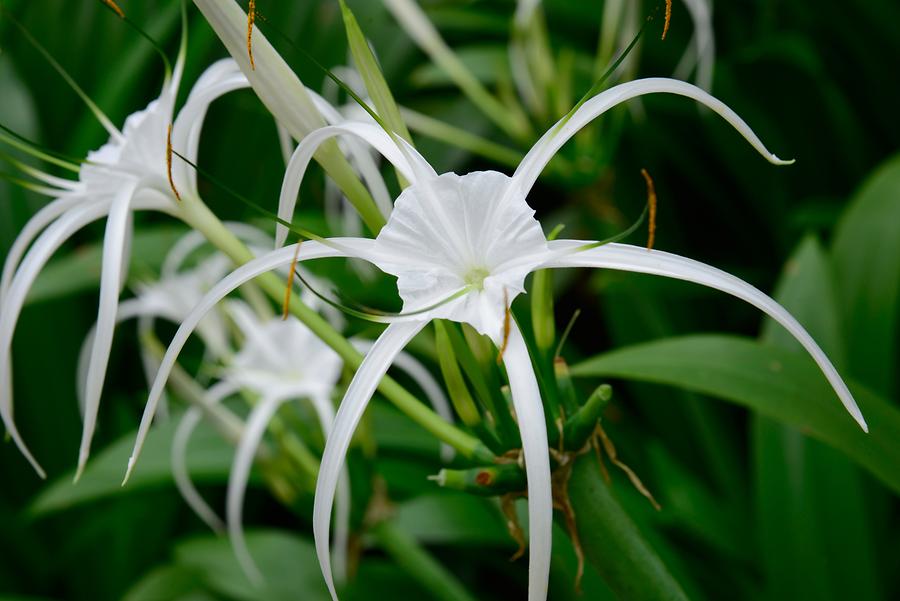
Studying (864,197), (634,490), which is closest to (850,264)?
(864,197)

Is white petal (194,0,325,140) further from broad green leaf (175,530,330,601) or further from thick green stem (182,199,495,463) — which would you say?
broad green leaf (175,530,330,601)

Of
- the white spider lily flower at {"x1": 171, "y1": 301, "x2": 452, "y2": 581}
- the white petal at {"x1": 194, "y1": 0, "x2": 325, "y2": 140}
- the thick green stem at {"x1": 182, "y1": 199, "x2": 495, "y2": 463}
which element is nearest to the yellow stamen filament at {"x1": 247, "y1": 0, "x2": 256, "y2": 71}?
the white petal at {"x1": 194, "y1": 0, "x2": 325, "y2": 140}

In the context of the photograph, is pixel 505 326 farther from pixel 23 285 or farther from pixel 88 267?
pixel 88 267

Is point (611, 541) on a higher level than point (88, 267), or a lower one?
lower

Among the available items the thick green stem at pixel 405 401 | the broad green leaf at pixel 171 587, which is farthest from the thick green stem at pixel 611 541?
the broad green leaf at pixel 171 587

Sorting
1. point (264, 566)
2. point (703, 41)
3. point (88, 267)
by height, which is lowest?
point (264, 566)

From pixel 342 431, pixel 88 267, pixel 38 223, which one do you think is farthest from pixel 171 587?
pixel 342 431

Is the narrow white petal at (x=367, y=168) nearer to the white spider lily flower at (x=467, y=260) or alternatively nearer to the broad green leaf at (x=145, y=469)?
the white spider lily flower at (x=467, y=260)
